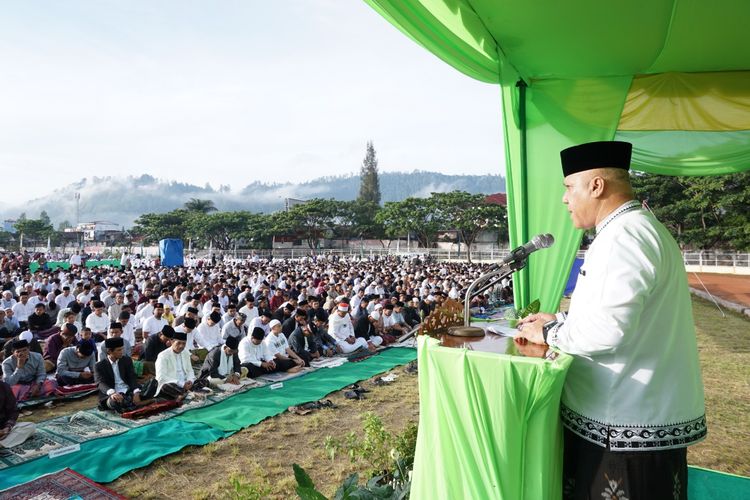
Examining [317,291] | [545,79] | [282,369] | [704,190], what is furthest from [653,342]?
[704,190]

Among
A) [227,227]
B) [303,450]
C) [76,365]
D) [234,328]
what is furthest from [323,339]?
[227,227]

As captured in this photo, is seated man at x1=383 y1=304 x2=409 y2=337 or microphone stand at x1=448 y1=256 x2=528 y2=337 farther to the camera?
seated man at x1=383 y1=304 x2=409 y2=337

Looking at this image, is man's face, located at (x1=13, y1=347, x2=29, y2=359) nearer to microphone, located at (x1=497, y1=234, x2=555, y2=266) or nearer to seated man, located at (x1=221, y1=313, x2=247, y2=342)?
seated man, located at (x1=221, y1=313, x2=247, y2=342)

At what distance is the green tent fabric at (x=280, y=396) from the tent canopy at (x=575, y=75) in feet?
9.88

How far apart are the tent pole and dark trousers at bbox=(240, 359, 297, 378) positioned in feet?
13.1

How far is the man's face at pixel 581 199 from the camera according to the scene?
151 cm

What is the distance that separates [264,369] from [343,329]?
7.02ft

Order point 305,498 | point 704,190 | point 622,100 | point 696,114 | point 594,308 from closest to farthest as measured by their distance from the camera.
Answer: point 594,308 < point 305,498 < point 622,100 < point 696,114 < point 704,190

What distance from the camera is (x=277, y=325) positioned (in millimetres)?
6777

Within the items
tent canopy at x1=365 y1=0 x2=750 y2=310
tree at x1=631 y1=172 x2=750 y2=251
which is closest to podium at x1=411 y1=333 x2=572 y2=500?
tent canopy at x1=365 y1=0 x2=750 y2=310

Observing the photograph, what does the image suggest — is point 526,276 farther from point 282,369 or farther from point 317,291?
point 317,291

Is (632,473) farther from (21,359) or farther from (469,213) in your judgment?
(469,213)

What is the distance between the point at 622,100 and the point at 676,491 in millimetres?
3010

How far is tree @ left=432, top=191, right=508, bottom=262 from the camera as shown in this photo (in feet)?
97.8
